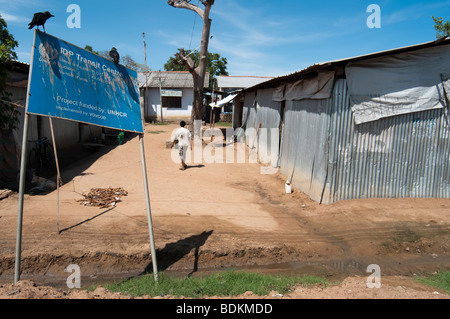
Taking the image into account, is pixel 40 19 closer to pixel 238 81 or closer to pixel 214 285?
pixel 214 285

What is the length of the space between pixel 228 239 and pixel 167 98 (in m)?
23.6

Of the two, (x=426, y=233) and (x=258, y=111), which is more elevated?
(x=258, y=111)

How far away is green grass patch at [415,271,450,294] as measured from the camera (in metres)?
4.09

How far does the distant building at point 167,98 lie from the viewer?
26.8 meters

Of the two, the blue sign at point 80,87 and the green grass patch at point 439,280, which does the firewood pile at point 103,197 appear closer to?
the blue sign at point 80,87

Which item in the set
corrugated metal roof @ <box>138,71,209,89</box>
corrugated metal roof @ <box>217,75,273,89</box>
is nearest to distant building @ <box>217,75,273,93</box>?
corrugated metal roof @ <box>217,75,273,89</box>

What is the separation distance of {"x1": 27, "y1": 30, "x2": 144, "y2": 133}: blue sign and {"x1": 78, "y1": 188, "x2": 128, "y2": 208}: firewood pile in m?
3.22

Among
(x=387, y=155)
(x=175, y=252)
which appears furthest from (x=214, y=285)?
(x=387, y=155)

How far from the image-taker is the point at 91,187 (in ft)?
26.5

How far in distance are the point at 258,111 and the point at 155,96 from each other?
15016mm

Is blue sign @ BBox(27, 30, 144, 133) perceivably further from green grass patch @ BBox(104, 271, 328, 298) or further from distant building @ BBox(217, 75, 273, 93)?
distant building @ BBox(217, 75, 273, 93)

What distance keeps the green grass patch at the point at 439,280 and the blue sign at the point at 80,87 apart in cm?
440

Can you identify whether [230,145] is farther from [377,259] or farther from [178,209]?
[377,259]

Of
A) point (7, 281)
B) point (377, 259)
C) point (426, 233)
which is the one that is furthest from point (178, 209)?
point (426, 233)
